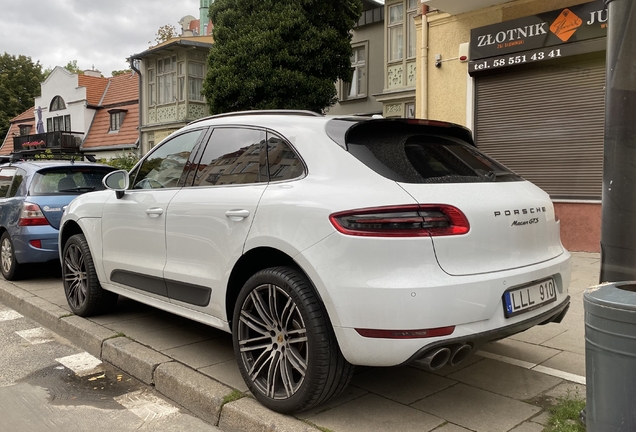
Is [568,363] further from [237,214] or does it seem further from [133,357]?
[133,357]

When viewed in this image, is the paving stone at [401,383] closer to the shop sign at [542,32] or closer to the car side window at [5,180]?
the car side window at [5,180]

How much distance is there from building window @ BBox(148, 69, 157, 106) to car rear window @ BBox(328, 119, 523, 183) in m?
27.2

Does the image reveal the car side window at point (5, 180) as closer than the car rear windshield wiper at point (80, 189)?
No

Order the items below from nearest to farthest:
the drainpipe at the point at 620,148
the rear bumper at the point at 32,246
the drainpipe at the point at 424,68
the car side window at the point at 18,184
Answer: the drainpipe at the point at 620,148, the rear bumper at the point at 32,246, the car side window at the point at 18,184, the drainpipe at the point at 424,68

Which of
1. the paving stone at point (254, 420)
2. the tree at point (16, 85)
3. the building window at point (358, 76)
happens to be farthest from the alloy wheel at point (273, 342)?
the tree at point (16, 85)

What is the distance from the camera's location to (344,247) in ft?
9.14

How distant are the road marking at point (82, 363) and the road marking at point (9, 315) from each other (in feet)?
5.73

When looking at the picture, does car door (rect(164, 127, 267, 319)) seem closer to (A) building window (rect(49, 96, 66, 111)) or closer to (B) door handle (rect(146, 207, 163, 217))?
(B) door handle (rect(146, 207, 163, 217))

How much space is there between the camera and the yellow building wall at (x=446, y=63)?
33.7ft

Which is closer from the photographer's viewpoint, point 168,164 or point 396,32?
point 168,164

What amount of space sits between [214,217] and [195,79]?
2505 centimetres

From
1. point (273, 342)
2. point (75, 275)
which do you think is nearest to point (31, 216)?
point (75, 275)

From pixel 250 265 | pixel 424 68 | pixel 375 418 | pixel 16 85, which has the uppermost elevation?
pixel 16 85

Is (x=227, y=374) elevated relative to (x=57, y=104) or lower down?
lower down
